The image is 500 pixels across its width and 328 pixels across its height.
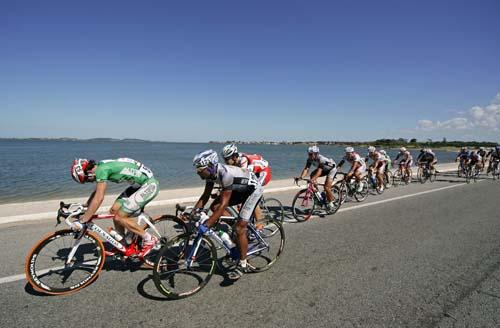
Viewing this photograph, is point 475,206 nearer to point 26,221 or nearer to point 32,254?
point 32,254

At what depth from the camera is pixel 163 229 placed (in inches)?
174

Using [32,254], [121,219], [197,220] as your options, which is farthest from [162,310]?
[32,254]

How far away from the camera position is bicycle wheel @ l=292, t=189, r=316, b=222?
6980mm

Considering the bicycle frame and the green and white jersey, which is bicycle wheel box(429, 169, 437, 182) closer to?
the green and white jersey

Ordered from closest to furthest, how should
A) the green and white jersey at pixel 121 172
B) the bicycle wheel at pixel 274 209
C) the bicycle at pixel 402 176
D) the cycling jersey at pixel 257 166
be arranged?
the green and white jersey at pixel 121 172 → the cycling jersey at pixel 257 166 → the bicycle wheel at pixel 274 209 → the bicycle at pixel 402 176

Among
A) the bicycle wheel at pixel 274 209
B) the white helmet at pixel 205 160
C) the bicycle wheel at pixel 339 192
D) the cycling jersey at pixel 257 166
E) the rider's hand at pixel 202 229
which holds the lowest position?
the bicycle wheel at pixel 274 209

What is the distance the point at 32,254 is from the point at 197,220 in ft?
6.71

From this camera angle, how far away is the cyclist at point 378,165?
11234 millimetres

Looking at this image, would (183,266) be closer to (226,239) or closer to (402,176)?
(226,239)

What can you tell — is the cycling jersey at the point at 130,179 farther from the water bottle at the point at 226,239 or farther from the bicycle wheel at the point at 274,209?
the bicycle wheel at the point at 274,209

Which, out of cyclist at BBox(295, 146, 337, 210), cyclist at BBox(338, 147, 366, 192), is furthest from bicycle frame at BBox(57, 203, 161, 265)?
cyclist at BBox(338, 147, 366, 192)

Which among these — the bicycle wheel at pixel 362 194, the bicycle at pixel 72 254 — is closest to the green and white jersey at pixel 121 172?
the bicycle at pixel 72 254

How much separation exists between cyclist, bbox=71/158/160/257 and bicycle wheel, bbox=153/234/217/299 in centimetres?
73

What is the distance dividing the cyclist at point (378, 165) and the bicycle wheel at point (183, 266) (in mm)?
9636
